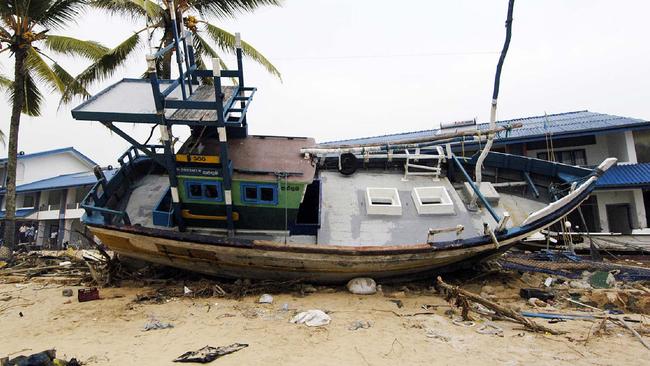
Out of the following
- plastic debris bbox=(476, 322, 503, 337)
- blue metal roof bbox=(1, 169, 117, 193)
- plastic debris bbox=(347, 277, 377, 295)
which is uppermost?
blue metal roof bbox=(1, 169, 117, 193)

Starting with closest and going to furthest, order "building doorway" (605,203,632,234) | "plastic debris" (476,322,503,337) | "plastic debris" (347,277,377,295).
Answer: "plastic debris" (476,322,503,337)
"plastic debris" (347,277,377,295)
"building doorway" (605,203,632,234)

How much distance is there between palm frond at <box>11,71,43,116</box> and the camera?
49.4 feet

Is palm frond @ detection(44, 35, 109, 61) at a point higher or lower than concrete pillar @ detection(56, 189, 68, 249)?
higher

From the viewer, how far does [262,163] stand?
8.40 m

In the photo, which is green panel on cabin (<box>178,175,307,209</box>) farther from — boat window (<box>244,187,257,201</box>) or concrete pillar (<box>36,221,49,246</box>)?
concrete pillar (<box>36,221,49,246</box>)

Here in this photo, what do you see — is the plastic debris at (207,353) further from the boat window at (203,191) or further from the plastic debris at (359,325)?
the boat window at (203,191)

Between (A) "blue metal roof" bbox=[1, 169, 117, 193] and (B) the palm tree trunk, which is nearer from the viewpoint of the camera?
(B) the palm tree trunk

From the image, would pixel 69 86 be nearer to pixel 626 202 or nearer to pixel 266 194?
pixel 266 194

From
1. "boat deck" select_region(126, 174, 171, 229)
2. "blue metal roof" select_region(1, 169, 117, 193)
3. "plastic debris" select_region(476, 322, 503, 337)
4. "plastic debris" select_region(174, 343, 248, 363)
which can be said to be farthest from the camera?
"blue metal roof" select_region(1, 169, 117, 193)

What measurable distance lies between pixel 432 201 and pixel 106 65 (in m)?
11.2

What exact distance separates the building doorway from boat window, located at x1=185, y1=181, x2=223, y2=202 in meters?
Answer: 16.0

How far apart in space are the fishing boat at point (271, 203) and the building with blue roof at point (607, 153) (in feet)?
18.7

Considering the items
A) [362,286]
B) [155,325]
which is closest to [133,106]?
[155,325]

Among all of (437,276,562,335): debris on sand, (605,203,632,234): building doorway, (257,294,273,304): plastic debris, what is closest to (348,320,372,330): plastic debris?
(437,276,562,335): debris on sand
